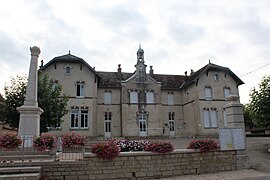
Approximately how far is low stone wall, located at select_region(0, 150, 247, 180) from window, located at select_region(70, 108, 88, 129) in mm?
16544

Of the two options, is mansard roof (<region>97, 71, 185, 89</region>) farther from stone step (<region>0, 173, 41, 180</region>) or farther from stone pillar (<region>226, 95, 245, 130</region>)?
stone step (<region>0, 173, 41, 180</region>)

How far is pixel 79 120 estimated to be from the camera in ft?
80.5

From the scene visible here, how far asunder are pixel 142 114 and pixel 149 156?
18357 millimetres

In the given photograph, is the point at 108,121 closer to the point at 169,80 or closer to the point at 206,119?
the point at 169,80

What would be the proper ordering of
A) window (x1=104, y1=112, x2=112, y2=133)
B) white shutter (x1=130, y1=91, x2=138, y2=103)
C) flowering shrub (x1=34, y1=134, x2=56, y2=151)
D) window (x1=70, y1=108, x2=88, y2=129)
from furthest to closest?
1. white shutter (x1=130, y1=91, x2=138, y2=103)
2. window (x1=104, y1=112, x2=112, y2=133)
3. window (x1=70, y1=108, x2=88, y2=129)
4. flowering shrub (x1=34, y1=134, x2=56, y2=151)

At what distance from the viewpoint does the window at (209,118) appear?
26938 millimetres

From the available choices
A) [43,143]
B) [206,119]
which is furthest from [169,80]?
[43,143]

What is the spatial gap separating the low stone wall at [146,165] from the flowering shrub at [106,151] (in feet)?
0.57

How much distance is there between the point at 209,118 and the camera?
2714cm

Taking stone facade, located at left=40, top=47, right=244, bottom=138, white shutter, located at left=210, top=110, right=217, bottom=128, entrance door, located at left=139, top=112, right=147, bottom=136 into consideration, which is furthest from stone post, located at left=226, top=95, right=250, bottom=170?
white shutter, located at left=210, top=110, right=217, bottom=128

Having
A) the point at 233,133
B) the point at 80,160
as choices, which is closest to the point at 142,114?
the point at 233,133

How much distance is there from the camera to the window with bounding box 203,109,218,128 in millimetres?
26938

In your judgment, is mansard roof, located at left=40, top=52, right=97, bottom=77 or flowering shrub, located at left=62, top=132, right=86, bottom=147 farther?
mansard roof, located at left=40, top=52, right=97, bottom=77

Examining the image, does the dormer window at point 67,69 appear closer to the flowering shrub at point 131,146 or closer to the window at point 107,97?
the window at point 107,97
